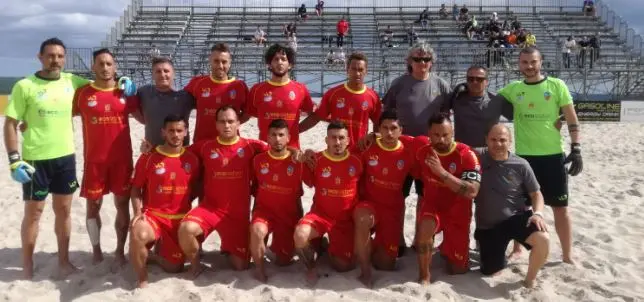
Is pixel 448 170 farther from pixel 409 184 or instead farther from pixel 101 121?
pixel 101 121

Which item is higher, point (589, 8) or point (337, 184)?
point (589, 8)

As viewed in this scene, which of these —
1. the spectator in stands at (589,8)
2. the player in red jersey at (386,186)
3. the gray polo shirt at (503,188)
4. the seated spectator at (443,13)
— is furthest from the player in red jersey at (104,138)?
the spectator in stands at (589,8)

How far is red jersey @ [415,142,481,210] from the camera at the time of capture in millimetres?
4238

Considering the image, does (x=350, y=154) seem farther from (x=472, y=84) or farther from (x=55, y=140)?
(x=55, y=140)

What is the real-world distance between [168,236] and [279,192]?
3.10ft

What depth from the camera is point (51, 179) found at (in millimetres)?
4383

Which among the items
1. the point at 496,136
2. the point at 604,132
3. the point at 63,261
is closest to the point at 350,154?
the point at 496,136

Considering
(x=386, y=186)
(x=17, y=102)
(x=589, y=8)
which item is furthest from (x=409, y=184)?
(x=589, y=8)

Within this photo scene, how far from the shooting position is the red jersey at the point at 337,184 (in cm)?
443

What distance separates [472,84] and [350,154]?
1.19 meters

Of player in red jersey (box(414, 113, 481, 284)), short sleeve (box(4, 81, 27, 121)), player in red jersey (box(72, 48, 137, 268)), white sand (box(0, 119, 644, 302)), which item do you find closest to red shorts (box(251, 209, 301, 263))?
white sand (box(0, 119, 644, 302))

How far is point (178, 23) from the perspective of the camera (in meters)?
28.2

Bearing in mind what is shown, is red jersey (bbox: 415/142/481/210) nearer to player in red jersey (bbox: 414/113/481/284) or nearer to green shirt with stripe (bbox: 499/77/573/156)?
player in red jersey (bbox: 414/113/481/284)

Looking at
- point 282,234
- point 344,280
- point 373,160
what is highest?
point 373,160
